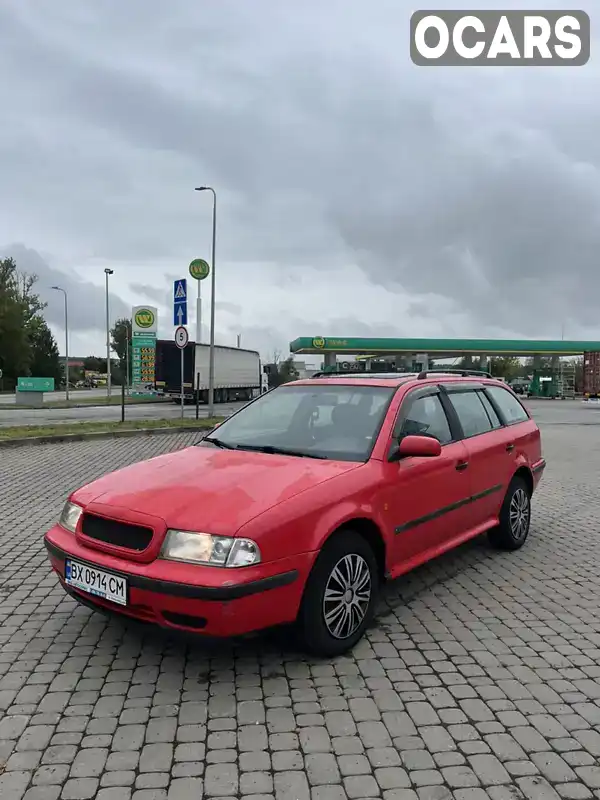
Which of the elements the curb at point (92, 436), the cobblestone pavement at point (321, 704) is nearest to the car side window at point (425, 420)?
the cobblestone pavement at point (321, 704)

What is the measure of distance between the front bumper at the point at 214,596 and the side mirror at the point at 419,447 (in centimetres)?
106

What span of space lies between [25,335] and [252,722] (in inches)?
2778

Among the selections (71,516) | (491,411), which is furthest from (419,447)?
(71,516)

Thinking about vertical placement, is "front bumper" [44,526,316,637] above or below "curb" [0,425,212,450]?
above

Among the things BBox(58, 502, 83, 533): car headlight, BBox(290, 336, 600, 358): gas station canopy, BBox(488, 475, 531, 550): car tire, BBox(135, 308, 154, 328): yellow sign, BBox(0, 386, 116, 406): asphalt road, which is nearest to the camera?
BBox(58, 502, 83, 533): car headlight

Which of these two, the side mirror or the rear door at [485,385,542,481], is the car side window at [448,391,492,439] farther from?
the side mirror

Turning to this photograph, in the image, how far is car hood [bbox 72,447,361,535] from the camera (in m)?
3.19

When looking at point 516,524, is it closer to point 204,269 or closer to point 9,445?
point 9,445

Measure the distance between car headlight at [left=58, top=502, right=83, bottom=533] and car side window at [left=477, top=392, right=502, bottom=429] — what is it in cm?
362

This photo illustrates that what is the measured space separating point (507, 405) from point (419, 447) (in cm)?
257

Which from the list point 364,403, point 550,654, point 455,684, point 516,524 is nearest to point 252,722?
point 455,684

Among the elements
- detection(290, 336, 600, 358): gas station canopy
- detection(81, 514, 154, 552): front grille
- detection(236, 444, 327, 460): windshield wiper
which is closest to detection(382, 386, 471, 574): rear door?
detection(236, 444, 327, 460): windshield wiper

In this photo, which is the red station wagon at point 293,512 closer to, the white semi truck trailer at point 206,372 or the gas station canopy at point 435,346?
the white semi truck trailer at point 206,372

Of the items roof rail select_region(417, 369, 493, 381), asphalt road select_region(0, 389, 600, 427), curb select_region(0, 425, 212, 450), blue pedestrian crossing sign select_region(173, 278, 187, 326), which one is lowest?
asphalt road select_region(0, 389, 600, 427)
